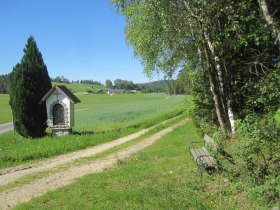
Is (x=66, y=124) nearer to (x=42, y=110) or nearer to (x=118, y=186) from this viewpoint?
(x=42, y=110)

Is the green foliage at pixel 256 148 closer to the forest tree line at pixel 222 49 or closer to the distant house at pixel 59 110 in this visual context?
the forest tree line at pixel 222 49

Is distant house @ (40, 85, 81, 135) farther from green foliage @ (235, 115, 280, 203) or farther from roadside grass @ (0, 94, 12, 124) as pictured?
roadside grass @ (0, 94, 12, 124)

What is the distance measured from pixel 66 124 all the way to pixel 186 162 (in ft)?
45.6

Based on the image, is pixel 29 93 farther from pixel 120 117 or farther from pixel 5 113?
pixel 5 113

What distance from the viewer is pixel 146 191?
8273 millimetres

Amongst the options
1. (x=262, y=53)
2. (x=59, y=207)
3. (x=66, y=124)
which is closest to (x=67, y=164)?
(x=59, y=207)

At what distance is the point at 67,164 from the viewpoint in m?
14.2

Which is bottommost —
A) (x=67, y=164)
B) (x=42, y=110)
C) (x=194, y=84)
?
(x=67, y=164)

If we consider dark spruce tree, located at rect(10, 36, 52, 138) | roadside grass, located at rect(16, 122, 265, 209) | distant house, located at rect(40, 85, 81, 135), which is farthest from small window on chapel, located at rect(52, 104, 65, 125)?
roadside grass, located at rect(16, 122, 265, 209)

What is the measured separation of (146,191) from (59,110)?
16811 millimetres

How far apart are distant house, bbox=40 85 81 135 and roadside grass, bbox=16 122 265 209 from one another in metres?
12.8

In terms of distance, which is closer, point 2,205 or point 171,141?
point 2,205

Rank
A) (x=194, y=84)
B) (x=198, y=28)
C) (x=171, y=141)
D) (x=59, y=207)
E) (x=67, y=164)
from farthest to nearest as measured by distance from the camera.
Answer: (x=171, y=141)
(x=194, y=84)
(x=67, y=164)
(x=198, y=28)
(x=59, y=207)

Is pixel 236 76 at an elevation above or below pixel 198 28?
below
